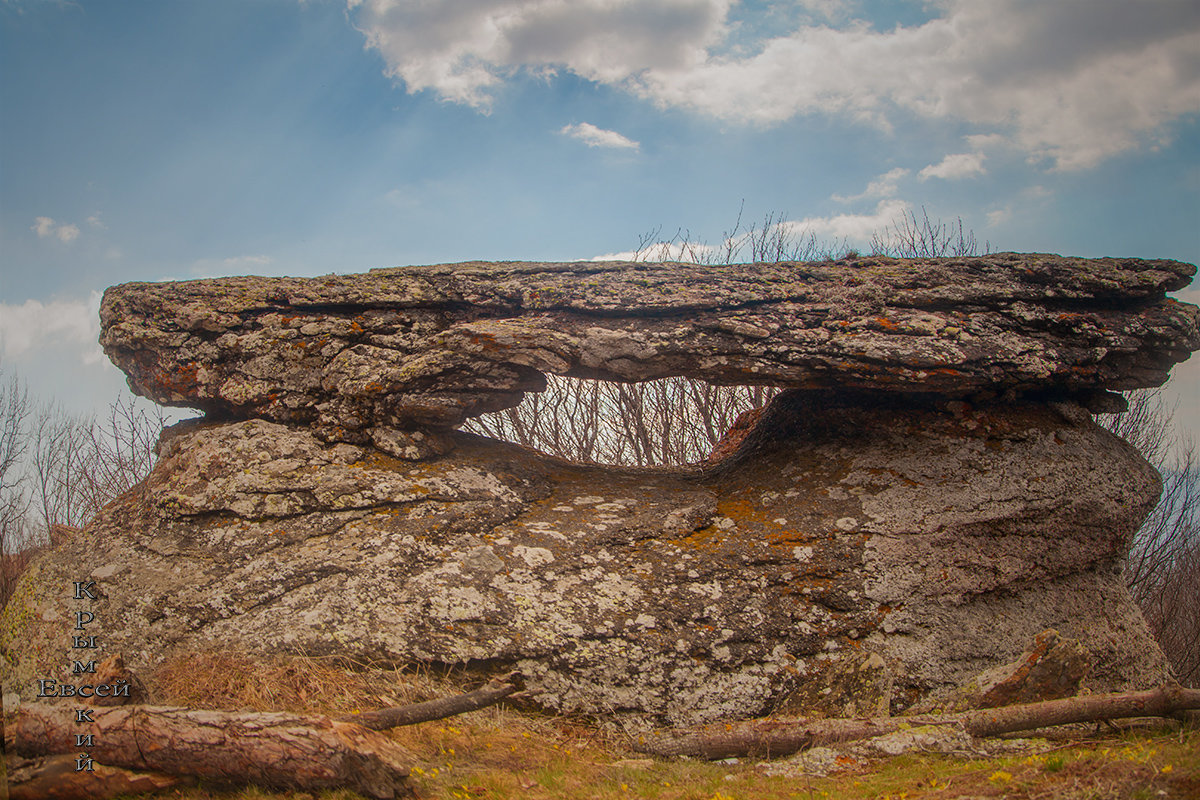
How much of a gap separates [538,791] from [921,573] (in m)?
4.02

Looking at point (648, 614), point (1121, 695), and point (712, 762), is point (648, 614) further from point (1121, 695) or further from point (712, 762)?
point (1121, 695)

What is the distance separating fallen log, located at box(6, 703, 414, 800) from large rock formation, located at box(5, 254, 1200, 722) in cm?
133

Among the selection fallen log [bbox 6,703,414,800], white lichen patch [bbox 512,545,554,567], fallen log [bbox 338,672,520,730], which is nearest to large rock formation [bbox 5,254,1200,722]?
white lichen patch [bbox 512,545,554,567]

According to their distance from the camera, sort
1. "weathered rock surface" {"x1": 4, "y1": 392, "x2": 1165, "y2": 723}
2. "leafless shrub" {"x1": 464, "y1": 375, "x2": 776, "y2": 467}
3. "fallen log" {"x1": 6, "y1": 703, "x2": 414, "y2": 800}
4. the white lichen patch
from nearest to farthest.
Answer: "fallen log" {"x1": 6, "y1": 703, "x2": 414, "y2": 800} → "weathered rock surface" {"x1": 4, "y1": 392, "x2": 1165, "y2": 723} → the white lichen patch → "leafless shrub" {"x1": 464, "y1": 375, "x2": 776, "y2": 467}

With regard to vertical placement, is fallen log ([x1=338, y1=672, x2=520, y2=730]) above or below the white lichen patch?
below

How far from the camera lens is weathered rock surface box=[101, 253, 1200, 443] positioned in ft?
22.0

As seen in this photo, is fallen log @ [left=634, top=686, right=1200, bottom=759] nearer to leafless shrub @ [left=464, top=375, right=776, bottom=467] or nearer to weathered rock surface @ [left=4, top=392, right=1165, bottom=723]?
weathered rock surface @ [left=4, top=392, right=1165, bottom=723]

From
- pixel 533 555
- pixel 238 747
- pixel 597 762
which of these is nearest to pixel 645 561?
pixel 533 555

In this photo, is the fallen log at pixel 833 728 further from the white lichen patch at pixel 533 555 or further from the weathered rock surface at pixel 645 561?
the white lichen patch at pixel 533 555

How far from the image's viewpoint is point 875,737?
17.2 ft

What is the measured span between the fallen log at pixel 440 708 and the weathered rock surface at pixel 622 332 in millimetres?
2587

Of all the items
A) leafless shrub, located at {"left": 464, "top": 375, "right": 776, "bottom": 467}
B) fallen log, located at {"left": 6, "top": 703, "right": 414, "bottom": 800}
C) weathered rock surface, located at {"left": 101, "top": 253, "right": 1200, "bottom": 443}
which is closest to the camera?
fallen log, located at {"left": 6, "top": 703, "right": 414, "bottom": 800}

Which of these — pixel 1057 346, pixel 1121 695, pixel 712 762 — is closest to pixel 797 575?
pixel 712 762

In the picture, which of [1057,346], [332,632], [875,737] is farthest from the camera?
[1057,346]
